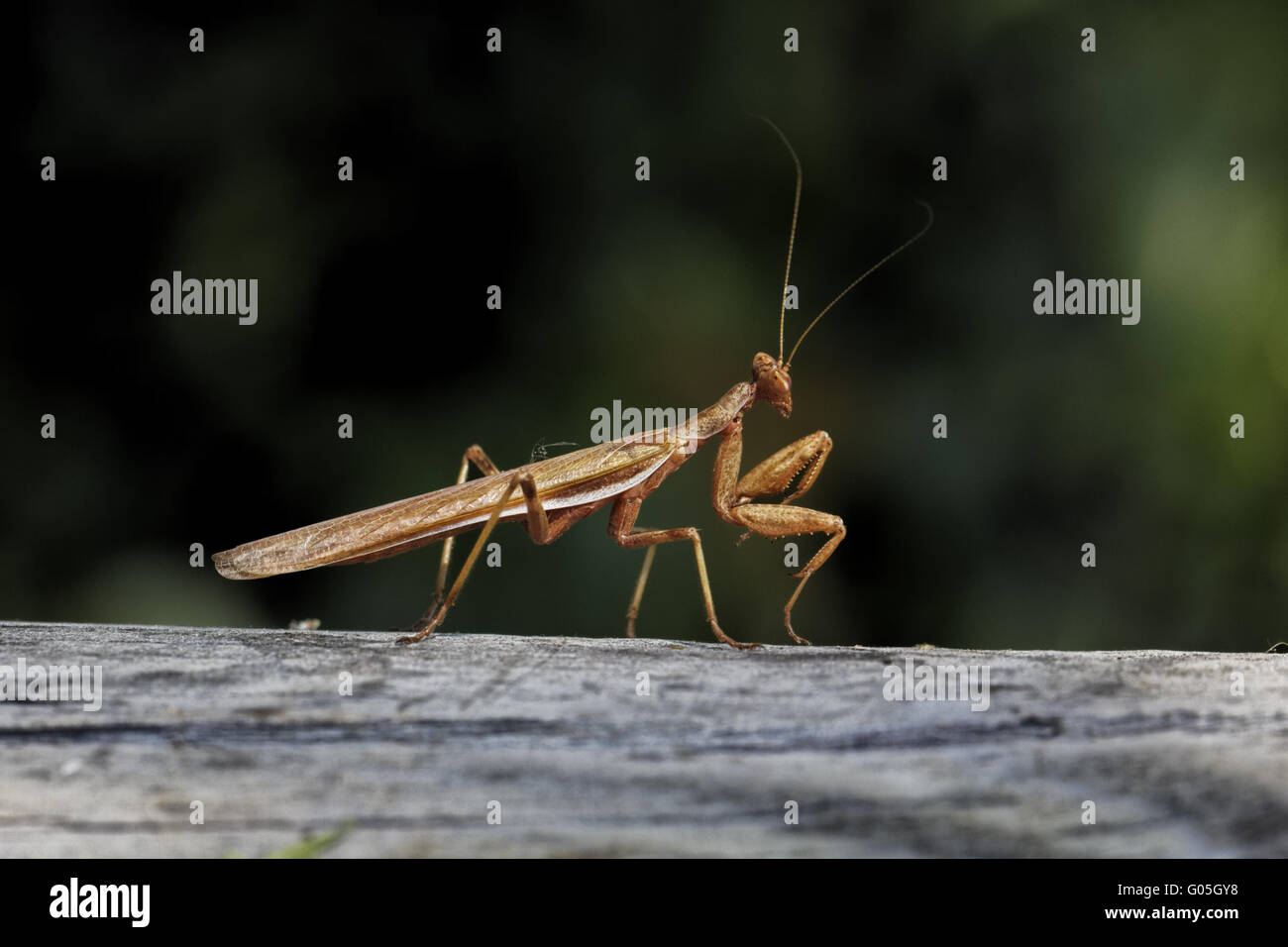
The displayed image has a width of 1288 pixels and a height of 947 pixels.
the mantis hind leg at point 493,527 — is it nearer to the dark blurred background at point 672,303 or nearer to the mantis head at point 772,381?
the dark blurred background at point 672,303

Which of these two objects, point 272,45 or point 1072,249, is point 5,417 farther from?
point 1072,249

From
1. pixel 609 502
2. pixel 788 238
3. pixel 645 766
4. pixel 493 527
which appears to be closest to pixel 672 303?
pixel 788 238

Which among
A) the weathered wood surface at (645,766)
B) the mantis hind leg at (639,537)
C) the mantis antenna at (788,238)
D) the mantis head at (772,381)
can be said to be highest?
the mantis antenna at (788,238)

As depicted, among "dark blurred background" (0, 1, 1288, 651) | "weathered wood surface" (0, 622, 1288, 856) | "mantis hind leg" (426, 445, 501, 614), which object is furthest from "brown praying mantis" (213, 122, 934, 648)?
"weathered wood surface" (0, 622, 1288, 856)

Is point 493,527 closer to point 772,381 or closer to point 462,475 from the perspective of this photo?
point 462,475

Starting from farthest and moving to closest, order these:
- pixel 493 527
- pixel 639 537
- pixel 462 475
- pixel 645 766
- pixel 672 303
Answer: pixel 672 303
pixel 462 475
pixel 639 537
pixel 493 527
pixel 645 766

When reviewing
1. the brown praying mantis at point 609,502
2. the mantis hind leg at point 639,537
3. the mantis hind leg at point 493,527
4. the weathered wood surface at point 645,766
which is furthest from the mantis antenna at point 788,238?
the weathered wood surface at point 645,766
